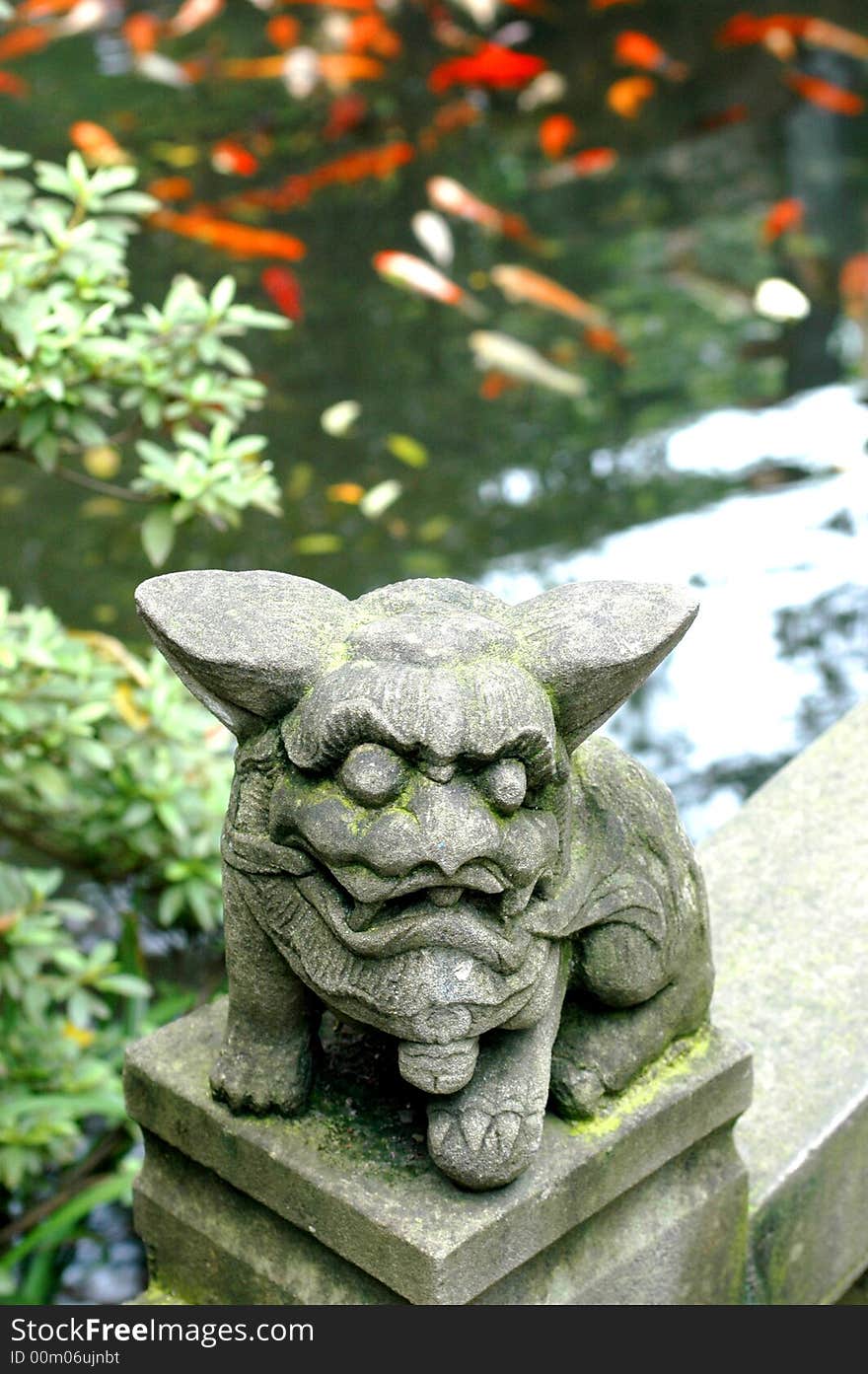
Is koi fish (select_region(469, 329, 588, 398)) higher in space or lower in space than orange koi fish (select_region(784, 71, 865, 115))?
lower

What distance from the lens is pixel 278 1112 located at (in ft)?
6.54

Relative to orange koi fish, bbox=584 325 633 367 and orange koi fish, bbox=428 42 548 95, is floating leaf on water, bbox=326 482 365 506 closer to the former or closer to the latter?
orange koi fish, bbox=584 325 633 367

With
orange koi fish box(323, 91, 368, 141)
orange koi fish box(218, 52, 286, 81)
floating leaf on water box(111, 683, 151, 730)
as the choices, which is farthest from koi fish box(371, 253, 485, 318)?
floating leaf on water box(111, 683, 151, 730)

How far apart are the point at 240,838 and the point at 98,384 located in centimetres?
112

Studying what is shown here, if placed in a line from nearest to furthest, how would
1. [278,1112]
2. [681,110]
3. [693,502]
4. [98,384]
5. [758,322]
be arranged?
[278,1112]
[98,384]
[693,502]
[758,322]
[681,110]

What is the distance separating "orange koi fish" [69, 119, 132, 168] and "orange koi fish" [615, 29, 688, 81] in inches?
89.8

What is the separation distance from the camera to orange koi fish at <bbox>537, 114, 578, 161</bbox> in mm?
6916

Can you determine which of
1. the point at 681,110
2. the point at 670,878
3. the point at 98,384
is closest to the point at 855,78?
the point at 681,110

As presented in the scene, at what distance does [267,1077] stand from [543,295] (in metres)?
4.30

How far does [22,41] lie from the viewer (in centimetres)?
775

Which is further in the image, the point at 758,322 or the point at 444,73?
the point at 444,73

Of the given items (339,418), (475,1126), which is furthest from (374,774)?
(339,418)

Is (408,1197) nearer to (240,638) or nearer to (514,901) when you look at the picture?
(514,901)

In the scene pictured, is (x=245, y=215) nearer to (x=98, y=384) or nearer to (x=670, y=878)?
(x=98, y=384)
